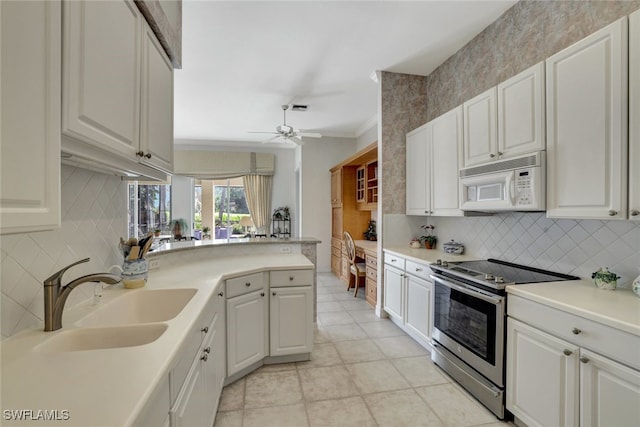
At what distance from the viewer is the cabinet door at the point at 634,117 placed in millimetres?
1407

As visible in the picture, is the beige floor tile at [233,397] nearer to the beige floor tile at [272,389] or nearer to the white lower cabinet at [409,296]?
the beige floor tile at [272,389]

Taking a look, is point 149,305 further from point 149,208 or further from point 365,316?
point 149,208

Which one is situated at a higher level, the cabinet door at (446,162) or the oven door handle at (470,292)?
the cabinet door at (446,162)

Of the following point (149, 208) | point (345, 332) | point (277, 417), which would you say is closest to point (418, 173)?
point (345, 332)

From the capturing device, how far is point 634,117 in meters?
1.42

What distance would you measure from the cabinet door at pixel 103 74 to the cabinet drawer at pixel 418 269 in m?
2.45

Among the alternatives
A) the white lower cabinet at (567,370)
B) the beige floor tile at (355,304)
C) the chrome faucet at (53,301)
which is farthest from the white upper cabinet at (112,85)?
the beige floor tile at (355,304)

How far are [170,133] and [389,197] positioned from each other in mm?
2566

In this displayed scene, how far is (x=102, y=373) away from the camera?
80cm

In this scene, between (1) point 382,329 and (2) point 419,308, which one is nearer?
(2) point 419,308

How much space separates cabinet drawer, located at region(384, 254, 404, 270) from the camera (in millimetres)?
3129

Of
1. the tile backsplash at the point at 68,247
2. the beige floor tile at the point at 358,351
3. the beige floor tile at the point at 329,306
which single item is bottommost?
the beige floor tile at the point at 358,351

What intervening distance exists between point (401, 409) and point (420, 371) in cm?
55

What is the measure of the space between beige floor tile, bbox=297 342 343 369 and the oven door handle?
115cm
